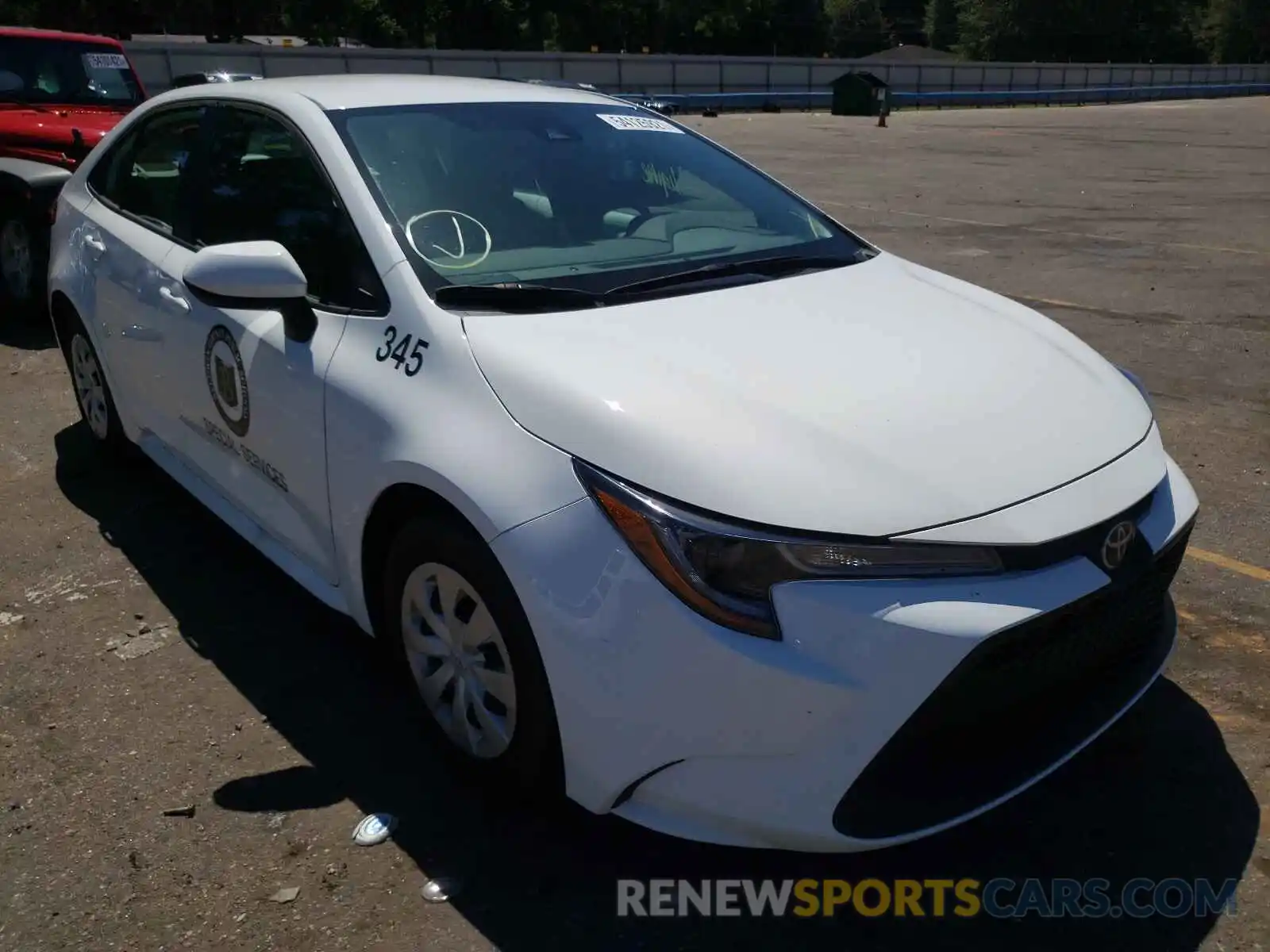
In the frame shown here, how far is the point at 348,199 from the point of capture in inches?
120

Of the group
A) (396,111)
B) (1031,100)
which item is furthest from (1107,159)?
(1031,100)

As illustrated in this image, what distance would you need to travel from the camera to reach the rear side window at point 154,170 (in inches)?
155

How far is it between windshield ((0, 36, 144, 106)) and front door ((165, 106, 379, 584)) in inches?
219

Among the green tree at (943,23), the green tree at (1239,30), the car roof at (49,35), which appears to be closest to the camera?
the car roof at (49,35)

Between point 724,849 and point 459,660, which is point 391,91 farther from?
point 724,849

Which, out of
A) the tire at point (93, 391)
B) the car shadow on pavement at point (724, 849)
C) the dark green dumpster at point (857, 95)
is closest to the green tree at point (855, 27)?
the dark green dumpster at point (857, 95)

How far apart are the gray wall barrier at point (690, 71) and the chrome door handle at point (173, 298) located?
14.5 m

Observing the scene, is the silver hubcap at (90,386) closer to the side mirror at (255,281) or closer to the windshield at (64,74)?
the side mirror at (255,281)

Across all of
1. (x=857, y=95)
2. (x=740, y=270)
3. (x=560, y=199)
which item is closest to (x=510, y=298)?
(x=560, y=199)

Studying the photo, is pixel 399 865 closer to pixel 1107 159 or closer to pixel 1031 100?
pixel 1107 159

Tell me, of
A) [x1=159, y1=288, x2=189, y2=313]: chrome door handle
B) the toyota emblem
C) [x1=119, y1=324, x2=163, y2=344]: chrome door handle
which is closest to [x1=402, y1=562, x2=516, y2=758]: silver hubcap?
the toyota emblem

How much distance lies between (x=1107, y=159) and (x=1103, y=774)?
21.6 m

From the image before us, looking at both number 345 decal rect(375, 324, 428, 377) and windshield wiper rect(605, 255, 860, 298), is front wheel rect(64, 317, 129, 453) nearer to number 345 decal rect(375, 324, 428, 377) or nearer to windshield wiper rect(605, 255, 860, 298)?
number 345 decal rect(375, 324, 428, 377)

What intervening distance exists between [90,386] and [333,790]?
2712 mm
